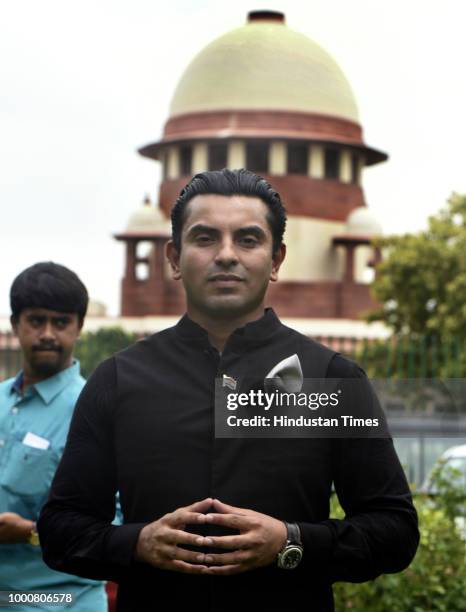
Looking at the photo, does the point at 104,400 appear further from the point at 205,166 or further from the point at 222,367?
the point at 205,166

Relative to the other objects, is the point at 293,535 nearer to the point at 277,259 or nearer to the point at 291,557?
the point at 291,557

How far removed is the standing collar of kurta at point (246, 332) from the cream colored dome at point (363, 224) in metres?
32.0

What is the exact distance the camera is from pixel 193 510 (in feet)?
6.05

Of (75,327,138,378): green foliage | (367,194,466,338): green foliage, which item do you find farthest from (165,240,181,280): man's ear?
(367,194,466,338): green foliage

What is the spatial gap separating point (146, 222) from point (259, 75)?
4.78 metres

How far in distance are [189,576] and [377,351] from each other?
1498 centimetres

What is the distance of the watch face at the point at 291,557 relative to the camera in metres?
1.87

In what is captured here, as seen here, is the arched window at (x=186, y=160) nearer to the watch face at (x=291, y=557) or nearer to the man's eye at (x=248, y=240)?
the man's eye at (x=248, y=240)

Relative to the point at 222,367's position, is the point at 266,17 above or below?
above

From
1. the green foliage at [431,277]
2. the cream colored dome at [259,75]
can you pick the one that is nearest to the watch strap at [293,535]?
the green foliage at [431,277]

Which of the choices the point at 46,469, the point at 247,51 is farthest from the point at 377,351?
the point at 247,51

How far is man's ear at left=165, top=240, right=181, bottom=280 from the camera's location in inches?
83.4

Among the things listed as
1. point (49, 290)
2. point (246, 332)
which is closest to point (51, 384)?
point (49, 290)

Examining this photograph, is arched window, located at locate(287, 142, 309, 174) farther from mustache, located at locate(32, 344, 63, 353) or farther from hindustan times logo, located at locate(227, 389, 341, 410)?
hindustan times logo, located at locate(227, 389, 341, 410)
